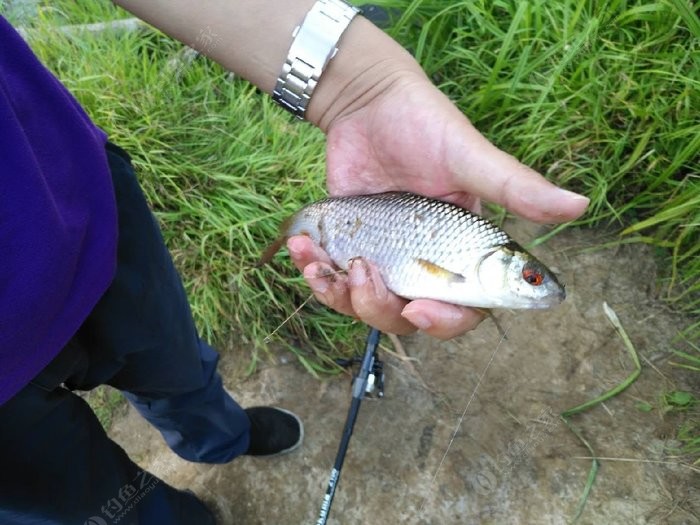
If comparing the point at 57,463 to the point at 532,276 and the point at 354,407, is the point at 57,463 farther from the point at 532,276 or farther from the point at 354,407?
the point at 532,276

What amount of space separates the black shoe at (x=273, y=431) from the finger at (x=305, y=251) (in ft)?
2.68

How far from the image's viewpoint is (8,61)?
1.04 metres

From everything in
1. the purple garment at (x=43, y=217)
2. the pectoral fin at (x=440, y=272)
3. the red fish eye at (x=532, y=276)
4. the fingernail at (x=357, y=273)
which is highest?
the purple garment at (x=43, y=217)

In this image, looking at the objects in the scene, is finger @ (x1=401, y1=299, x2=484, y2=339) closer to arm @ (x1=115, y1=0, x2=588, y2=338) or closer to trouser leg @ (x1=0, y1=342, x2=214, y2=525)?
arm @ (x1=115, y1=0, x2=588, y2=338)

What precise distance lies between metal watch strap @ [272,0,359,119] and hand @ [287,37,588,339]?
0.64ft

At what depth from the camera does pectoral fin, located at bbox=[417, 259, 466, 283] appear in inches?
61.1

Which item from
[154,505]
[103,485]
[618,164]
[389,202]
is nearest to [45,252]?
[103,485]

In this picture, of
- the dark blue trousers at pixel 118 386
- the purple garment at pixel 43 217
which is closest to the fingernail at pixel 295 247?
the dark blue trousers at pixel 118 386

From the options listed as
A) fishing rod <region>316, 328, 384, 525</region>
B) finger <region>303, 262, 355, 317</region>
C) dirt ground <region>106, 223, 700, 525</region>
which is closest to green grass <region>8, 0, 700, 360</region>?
dirt ground <region>106, 223, 700, 525</region>

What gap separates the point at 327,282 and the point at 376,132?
52cm

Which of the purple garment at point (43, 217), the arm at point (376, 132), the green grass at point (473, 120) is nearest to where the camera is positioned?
the purple garment at point (43, 217)

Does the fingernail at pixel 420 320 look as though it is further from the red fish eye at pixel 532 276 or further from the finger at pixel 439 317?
the red fish eye at pixel 532 276

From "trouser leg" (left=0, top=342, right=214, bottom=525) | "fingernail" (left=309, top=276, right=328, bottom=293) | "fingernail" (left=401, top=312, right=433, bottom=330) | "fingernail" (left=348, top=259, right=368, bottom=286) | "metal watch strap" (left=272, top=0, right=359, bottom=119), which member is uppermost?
"metal watch strap" (left=272, top=0, right=359, bottom=119)

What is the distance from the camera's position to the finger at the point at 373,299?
1583 millimetres
